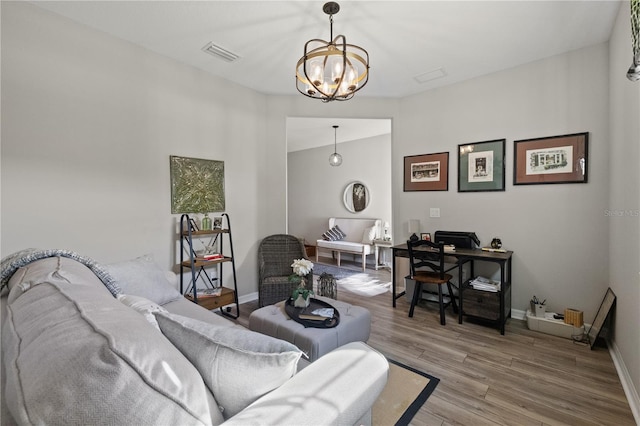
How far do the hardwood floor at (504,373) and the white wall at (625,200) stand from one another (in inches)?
8.1

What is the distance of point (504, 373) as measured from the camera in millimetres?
2188

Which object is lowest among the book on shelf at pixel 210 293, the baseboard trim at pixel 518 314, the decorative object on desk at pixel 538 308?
the baseboard trim at pixel 518 314

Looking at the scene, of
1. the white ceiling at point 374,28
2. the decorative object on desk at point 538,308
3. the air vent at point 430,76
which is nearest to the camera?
the white ceiling at point 374,28

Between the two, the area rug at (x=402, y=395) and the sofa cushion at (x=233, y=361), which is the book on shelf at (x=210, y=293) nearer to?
the area rug at (x=402, y=395)

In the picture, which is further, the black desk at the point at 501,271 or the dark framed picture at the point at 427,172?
the dark framed picture at the point at 427,172

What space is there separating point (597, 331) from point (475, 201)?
5.43 feet

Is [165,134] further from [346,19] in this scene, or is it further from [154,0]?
[346,19]

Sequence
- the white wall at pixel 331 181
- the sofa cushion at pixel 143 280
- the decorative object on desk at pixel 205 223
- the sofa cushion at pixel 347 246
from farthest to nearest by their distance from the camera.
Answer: the white wall at pixel 331 181
the sofa cushion at pixel 347 246
the decorative object on desk at pixel 205 223
the sofa cushion at pixel 143 280

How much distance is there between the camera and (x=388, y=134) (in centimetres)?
614

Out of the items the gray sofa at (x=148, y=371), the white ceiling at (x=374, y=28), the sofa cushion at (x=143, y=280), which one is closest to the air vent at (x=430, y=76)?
the white ceiling at (x=374, y=28)

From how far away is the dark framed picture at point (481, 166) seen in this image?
3314 mm

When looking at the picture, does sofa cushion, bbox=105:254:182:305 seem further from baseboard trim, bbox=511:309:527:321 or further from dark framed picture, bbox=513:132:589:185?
dark framed picture, bbox=513:132:589:185

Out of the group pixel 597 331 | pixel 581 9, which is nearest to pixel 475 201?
pixel 597 331

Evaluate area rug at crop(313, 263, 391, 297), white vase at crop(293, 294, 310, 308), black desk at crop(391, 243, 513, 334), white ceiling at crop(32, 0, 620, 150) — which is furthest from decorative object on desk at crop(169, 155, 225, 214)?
black desk at crop(391, 243, 513, 334)
